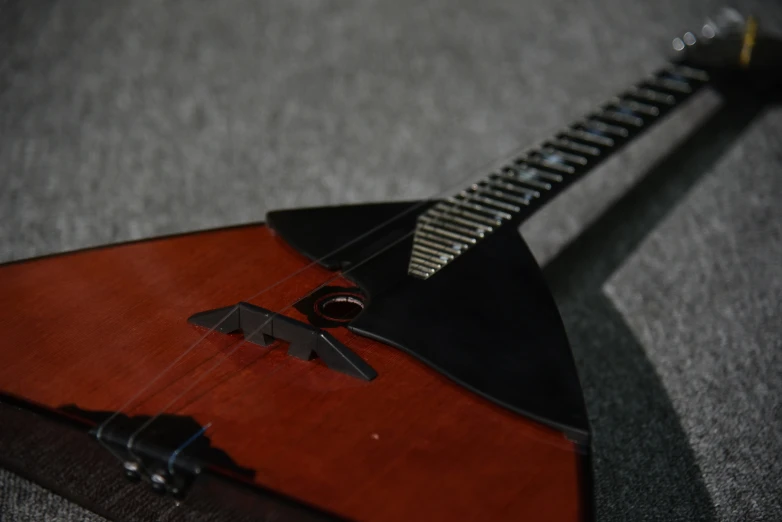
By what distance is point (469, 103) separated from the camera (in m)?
1.19

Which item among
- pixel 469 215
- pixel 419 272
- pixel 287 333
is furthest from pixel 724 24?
pixel 287 333

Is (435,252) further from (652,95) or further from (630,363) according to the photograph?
(652,95)

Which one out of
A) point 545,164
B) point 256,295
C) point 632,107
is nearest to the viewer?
point 256,295

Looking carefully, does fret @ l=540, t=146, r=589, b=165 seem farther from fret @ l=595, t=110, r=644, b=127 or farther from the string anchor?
the string anchor

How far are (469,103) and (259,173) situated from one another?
13.5 inches

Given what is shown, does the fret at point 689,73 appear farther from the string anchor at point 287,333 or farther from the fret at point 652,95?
the string anchor at point 287,333

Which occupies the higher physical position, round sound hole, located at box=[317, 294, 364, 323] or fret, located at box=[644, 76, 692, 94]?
fret, located at box=[644, 76, 692, 94]

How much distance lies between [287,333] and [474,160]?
57cm

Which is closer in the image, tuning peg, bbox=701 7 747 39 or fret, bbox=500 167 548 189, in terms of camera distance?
fret, bbox=500 167 548 189

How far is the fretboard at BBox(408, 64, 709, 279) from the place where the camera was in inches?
27.5

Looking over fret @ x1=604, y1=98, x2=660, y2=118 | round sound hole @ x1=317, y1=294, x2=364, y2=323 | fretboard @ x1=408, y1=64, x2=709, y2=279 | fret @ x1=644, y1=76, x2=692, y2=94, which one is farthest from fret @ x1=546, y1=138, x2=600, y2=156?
round sound hole @ x1=317, y1=294, x2=364, y2=323

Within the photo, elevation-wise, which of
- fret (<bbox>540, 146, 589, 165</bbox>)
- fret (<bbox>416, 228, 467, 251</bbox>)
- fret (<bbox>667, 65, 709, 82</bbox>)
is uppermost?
fret (<bbox>667, 65, 709, 82</bbox>)

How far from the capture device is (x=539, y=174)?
816 millimetres

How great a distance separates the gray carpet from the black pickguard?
13 centimetres
